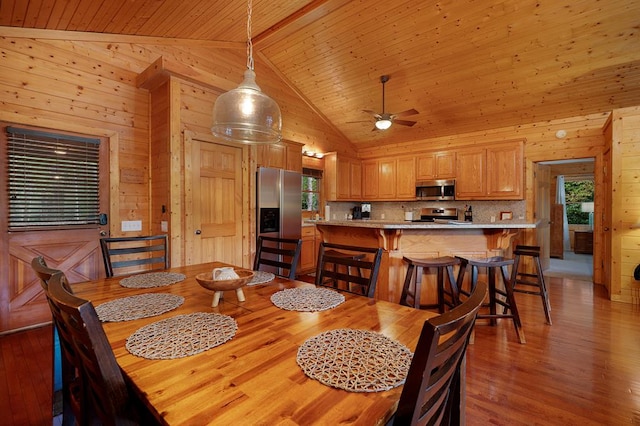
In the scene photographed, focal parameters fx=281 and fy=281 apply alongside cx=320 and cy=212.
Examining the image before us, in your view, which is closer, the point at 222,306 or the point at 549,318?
the point at 222,306

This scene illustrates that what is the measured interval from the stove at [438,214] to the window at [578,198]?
18.9 ft

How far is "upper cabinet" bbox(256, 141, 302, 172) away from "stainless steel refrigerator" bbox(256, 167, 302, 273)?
18cm

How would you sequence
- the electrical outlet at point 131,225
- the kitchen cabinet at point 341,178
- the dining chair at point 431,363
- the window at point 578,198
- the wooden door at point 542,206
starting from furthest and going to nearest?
the window at point 578,198
the kitchen cabinet at point 341,178
the wooden door at point 542,206
the electrical outlet at point 131,225
the dining chair at point 431,363

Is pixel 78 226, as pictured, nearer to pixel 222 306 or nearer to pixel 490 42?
pixel 222 306

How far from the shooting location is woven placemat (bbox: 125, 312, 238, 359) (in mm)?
930

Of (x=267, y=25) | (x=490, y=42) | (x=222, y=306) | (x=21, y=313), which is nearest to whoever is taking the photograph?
(x=222, y=306)

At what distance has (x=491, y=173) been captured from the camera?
513 cm

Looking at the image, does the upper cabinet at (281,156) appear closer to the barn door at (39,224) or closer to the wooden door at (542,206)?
the barn door at (39,224)

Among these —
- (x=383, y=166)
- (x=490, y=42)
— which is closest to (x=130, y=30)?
→ (x=490, y=42)

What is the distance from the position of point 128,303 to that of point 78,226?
251 cm

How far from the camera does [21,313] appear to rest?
285cm

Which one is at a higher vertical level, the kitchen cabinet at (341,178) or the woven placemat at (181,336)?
the kitchen cabinet at (341,178)

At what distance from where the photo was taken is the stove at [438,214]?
18.6 ft

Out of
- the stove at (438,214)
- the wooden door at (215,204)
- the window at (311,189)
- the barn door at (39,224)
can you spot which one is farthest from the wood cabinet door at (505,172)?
the barn door at (39,224)
